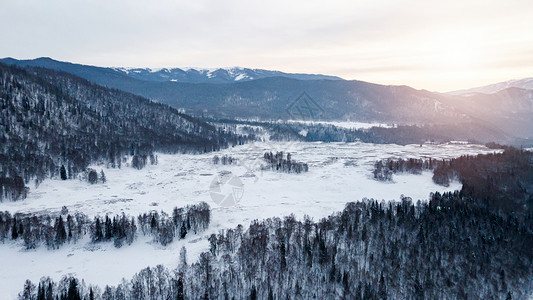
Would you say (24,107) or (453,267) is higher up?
(24,107)

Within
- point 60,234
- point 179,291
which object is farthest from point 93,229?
point 179,291

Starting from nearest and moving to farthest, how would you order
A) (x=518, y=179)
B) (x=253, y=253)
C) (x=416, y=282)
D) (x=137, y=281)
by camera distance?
1. (x=137, y=281)
2. (x=416, y=282)
3. (x=253, y=253)
4. (x=518, y=179)

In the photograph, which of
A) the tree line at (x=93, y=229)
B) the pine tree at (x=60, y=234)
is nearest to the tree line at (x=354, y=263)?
the tree line at (x=93, y=229)

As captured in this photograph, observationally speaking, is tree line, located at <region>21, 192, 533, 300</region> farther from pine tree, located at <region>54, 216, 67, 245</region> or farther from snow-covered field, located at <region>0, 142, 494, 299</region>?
pine tree, located at <region>54, 216, 67, 245</region>

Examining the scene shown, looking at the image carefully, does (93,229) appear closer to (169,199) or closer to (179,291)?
(169,199)

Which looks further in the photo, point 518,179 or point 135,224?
point 518,179

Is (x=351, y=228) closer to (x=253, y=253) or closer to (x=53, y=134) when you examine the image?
(x=253, y=253)

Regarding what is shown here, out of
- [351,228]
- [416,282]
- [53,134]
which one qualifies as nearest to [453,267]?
[416,282]

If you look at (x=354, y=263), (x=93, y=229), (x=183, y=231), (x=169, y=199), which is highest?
(x=93, y=229)

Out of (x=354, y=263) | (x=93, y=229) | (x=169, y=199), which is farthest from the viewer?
(x=169, y=199)
